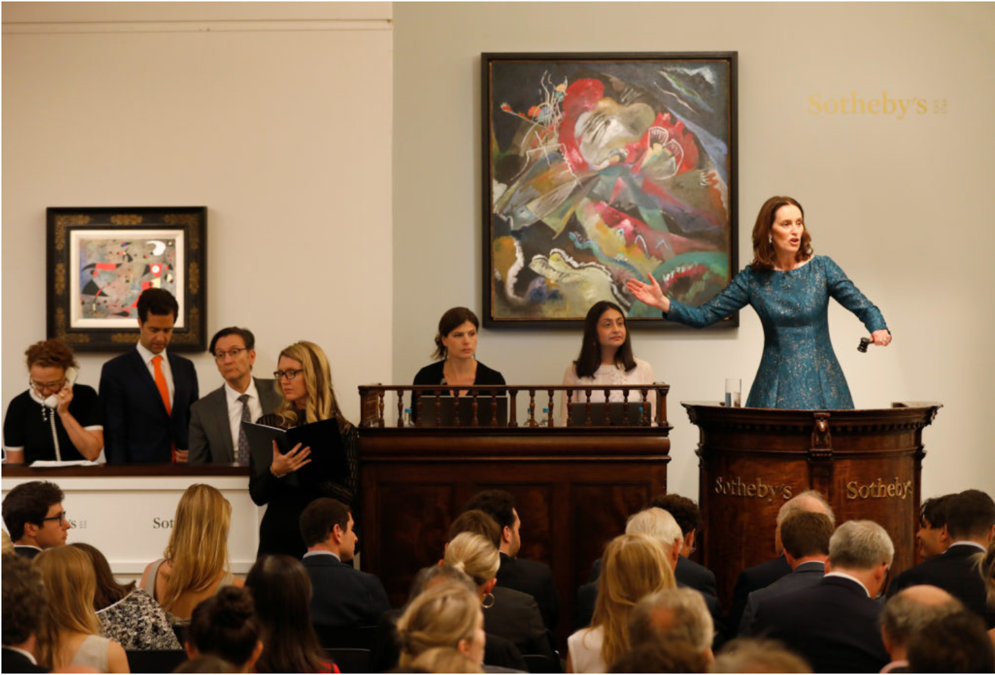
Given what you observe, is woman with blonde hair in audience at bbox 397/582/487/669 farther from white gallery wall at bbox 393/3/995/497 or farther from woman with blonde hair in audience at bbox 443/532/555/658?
white gallery wall at bbox 393/3/995/497

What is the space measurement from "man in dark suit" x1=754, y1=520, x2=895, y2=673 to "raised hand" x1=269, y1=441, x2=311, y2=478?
2.22 meters

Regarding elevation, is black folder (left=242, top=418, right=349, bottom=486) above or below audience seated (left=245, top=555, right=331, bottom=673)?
above

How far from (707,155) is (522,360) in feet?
5.60

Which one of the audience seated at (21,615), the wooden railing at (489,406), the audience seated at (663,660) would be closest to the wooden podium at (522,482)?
the wooden railing at (489,406)

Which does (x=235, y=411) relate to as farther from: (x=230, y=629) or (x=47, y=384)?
(x=230, y=629)

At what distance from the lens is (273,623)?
2732 mm

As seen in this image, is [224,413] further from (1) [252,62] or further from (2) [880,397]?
(2) [880,397]

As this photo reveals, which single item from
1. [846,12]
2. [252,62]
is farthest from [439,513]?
[846,12]

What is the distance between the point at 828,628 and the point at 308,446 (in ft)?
8.02

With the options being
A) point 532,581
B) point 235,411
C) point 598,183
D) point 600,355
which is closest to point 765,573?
point 532,581

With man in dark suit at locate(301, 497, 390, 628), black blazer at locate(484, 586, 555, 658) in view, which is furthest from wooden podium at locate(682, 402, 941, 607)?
man in dark suit at locate(301, 497, 390, 628)

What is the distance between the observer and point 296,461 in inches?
182

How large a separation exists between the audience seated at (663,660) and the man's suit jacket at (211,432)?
379 centimetres

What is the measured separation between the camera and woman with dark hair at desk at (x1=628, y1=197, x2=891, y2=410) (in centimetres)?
489
